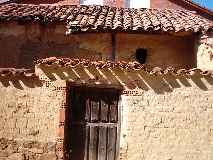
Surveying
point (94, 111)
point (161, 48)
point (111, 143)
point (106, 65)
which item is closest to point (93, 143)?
point (111, 143)

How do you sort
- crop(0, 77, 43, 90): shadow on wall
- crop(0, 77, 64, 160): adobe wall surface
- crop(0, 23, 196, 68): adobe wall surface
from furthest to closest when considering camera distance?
crop(0, 23, 196, 68): adobe wall surface, crop(0, 77, 43, 90): shadow on wall, crop(0, 77, 64, 160): adobe wall surface

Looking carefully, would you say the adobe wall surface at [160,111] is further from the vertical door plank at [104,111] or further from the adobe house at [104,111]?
the vertical door plank at [104,111]

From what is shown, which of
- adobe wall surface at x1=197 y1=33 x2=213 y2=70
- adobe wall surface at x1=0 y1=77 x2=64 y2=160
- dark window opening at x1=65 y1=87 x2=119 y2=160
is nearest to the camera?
adobe wall surface at x1=0 y1=77 x2=64 y2=160

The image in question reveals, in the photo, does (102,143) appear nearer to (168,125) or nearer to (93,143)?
(93,143)

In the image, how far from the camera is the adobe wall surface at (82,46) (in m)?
11.2

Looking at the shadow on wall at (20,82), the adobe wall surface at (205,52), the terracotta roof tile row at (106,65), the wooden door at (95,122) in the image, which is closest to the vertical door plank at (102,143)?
the wooden door at (95,122)

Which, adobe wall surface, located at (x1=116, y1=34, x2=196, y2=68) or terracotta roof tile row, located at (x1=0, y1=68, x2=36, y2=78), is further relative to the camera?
adobe wall surface, located at (x1=116, y1=34, x2=196, y2=68)

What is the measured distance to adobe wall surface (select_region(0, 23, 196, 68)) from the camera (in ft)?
36.7

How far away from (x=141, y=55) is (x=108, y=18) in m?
1.39

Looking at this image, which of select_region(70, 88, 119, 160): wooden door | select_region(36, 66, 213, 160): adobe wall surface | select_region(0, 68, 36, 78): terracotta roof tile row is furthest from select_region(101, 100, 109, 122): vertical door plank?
select_region(0, 68, 36, 78): terracotta roof tile row

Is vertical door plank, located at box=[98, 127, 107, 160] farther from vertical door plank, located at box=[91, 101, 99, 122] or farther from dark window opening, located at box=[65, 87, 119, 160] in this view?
vertical door plank, located at box=[91, 101, 99, 122]

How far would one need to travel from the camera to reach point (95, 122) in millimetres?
9516

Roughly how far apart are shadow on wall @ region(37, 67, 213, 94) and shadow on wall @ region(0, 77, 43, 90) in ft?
1.17

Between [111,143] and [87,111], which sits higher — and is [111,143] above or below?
below
